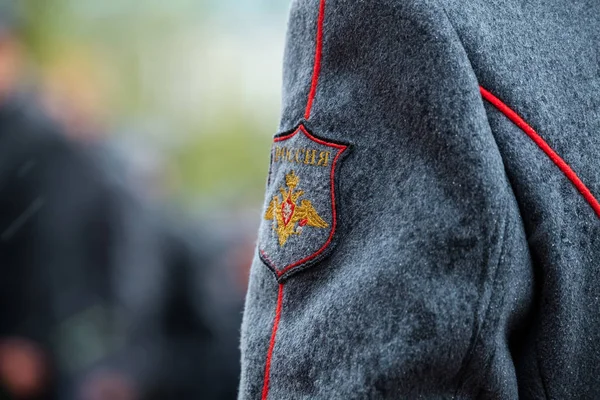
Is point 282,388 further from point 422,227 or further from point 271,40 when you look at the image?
point 271,40

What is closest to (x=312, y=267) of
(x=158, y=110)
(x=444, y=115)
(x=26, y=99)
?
(x=444, y=115)

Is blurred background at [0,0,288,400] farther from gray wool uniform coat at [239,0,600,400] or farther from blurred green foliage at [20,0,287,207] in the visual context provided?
gray wool uniform coat at [239,0,600,400]

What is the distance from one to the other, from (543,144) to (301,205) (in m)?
0.24

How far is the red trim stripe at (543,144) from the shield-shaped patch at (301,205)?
0.48 ft

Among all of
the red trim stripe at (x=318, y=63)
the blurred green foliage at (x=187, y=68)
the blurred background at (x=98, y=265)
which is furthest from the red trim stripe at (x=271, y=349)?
the blurred green foliage at (x=187, y=68)

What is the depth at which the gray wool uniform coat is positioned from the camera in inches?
29.5

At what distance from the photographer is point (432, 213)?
759mm

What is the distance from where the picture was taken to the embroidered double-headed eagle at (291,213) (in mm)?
820

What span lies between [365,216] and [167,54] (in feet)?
14.8

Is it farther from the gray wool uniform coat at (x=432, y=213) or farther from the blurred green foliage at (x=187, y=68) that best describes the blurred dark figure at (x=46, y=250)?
the blurred green foliage at (x=187, y=68)

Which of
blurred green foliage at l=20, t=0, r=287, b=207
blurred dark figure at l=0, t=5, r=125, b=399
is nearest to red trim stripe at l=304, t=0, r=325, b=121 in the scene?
blurred dark figure at l=0, t=5, r=125, b=399

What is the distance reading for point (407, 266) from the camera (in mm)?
756

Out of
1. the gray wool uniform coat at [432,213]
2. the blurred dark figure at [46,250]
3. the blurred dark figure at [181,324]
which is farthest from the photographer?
the blurred dark figure at [181,324]

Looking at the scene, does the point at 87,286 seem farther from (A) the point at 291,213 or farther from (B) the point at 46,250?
(A) the point at 291,213
